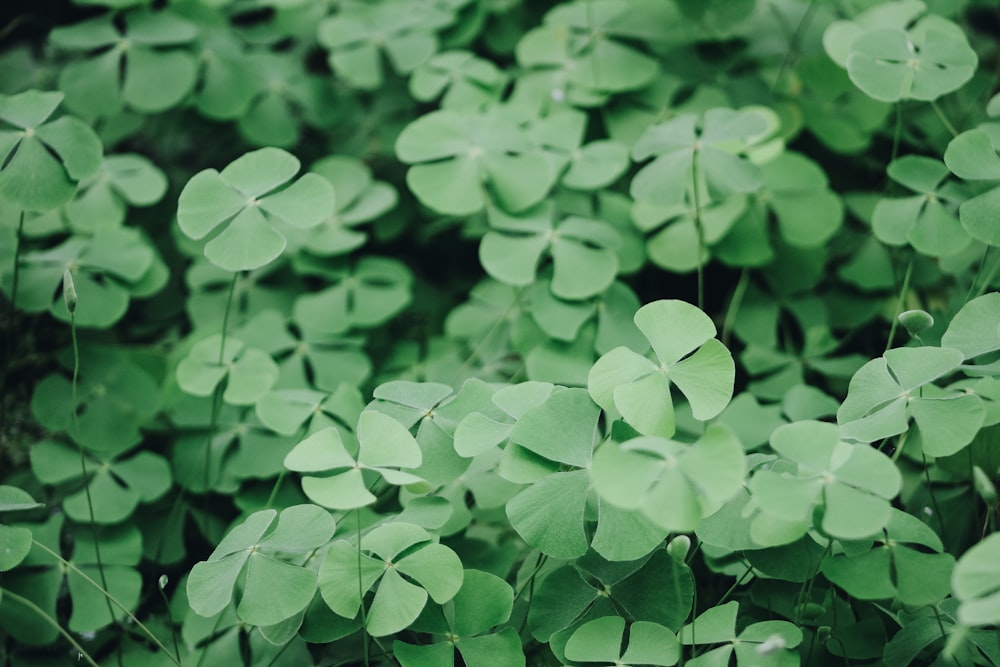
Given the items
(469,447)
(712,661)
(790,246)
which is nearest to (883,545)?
(712,661)

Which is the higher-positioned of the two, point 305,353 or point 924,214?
point 924,214

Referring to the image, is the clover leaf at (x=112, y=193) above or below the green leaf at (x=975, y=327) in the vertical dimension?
below

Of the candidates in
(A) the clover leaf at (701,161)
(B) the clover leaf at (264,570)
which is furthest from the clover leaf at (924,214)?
(B) the clover leaf at (264,570)

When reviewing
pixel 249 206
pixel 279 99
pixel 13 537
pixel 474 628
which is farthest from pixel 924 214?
pixel 13 537

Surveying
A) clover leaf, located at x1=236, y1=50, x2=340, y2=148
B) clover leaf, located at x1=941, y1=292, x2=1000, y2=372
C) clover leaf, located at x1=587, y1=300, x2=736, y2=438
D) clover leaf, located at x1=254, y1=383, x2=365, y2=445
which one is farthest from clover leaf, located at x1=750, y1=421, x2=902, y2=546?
clover leaf, located at x1=236, y1=50, x2=340, y2=148

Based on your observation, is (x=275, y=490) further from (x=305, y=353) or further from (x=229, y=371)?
(x=305, y=353)

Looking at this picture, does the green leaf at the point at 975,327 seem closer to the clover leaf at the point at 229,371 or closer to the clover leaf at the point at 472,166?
the clover leaf at the point at 472,166
